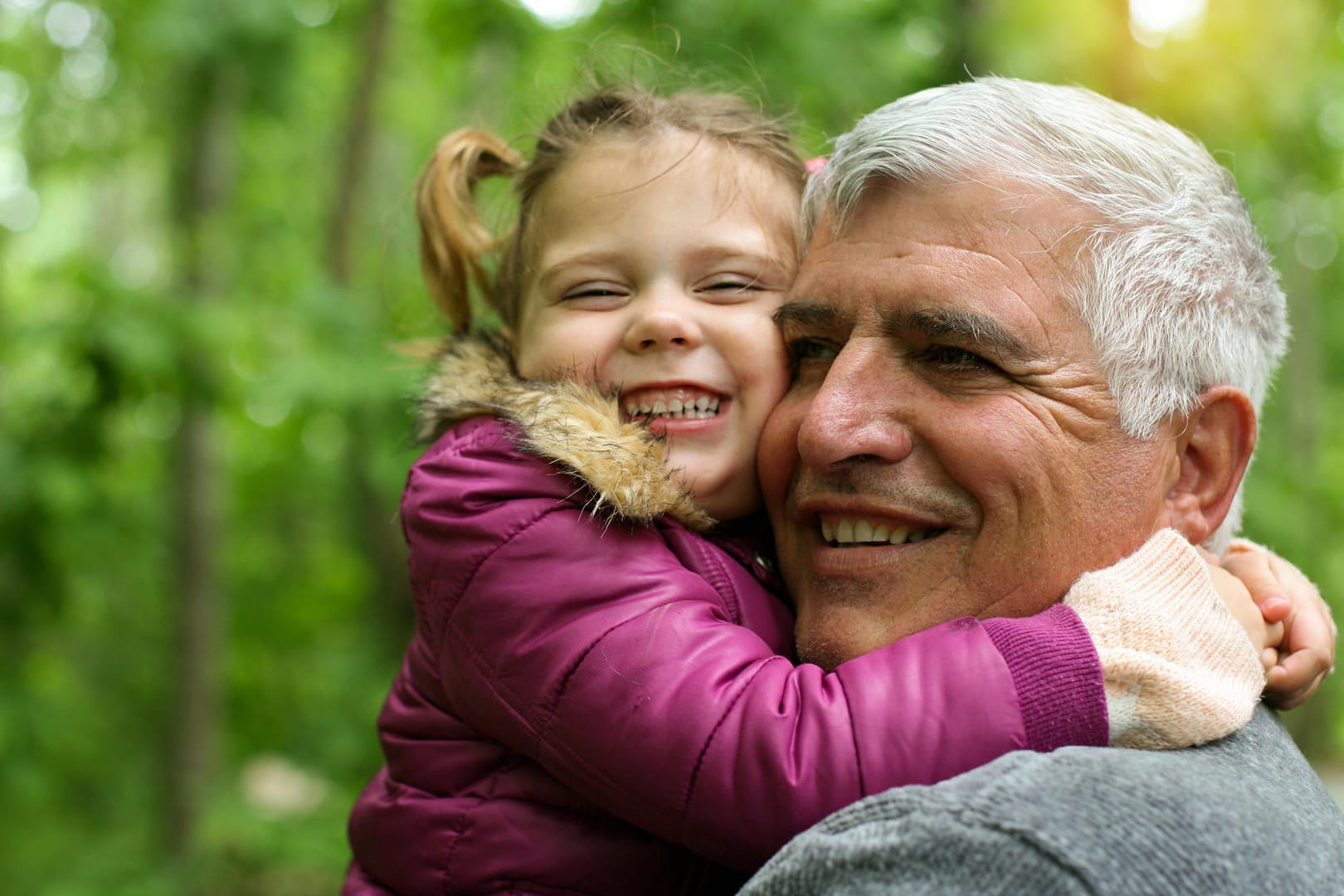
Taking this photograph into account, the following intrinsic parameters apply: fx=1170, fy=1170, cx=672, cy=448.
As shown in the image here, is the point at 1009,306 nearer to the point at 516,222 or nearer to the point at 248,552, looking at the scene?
the point at 516,222

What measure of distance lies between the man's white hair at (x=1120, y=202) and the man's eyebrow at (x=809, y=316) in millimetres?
161

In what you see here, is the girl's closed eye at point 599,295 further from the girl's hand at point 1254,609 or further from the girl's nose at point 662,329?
the girl's hand at point 1254,609

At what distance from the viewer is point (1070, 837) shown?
4.30 ft

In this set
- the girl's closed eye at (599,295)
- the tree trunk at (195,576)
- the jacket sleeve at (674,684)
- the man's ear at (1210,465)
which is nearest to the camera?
the jacket sleeve at (674,684)

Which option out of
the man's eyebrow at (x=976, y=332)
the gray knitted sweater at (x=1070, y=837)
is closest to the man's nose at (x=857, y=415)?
the man's eyebrow at (x=976, y=332)

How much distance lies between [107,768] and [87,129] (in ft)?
21.3

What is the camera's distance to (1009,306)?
1807 mm

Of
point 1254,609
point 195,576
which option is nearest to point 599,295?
A: point 1254,609

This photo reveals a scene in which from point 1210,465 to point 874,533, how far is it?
1.95ft

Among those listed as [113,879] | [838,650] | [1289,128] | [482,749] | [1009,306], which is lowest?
[113,879]

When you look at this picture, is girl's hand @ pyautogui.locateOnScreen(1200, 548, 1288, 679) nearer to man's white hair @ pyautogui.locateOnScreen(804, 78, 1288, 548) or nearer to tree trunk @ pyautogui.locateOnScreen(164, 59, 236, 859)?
man's white hair @ pyautogui.locateOnScreen(804, 78, 1288, 548)

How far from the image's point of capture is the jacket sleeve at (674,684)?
1.54m

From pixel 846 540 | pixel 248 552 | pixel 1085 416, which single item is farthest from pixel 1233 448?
pixel 248 552

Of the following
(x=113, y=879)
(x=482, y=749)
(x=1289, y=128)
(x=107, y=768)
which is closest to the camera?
(x=482, y=749)
